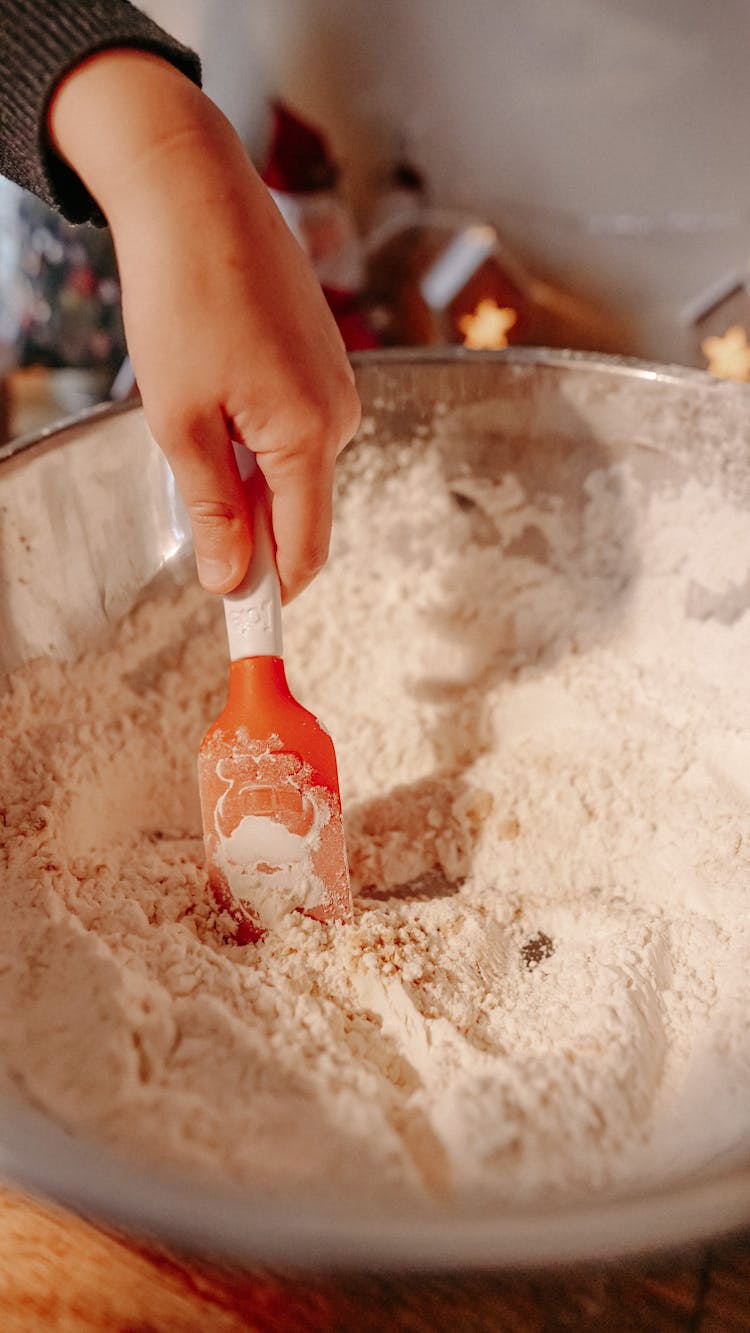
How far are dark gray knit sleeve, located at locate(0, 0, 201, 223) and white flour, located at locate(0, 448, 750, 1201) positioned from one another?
334mm

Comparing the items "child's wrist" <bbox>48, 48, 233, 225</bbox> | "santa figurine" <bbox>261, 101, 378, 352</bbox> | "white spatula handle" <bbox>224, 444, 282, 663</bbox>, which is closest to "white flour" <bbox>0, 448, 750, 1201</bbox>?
"white spatula handle" <bbox>224, 444, 282, 663</bbox>

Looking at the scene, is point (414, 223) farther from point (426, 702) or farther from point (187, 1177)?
point (187, 1177)

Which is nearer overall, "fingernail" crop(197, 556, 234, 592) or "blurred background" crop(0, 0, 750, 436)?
"fingernail" crop(197, 556, 234, 592)

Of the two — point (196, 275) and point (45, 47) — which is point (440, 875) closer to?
point (196, 275)

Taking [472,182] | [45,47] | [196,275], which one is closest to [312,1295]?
[196,275]

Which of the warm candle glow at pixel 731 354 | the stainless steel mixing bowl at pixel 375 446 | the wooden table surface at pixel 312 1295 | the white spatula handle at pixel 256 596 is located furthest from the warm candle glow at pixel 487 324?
the wooden table surface at pixel 312 1295

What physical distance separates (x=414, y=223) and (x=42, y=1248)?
1363 mm

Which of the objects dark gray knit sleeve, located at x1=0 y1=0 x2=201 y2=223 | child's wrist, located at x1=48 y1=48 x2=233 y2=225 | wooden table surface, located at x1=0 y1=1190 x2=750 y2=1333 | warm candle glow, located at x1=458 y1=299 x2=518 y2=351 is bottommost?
wooden table surface, located at x1=0 y1=1190 x2=750 y2=1333

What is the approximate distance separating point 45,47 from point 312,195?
2.94ft

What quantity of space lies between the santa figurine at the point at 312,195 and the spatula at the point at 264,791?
2.64 feet

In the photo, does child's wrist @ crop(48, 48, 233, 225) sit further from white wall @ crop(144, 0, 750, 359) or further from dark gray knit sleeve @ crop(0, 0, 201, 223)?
white wall @ crop(144, 0, 750, 359)

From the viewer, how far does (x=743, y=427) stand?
0.74 meters

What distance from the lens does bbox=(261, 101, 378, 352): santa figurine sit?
1.29m

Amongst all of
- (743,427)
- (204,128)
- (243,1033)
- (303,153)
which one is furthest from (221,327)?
(303,153)
